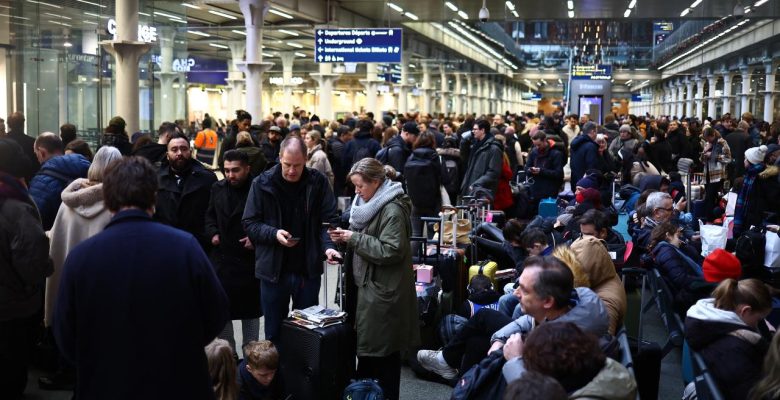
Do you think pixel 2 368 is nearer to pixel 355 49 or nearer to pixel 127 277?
pixel 127 277

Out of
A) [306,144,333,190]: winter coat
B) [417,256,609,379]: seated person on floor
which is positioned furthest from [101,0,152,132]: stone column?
[417,256,609,379]: seated person on floor

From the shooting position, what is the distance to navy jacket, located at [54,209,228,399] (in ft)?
10.6

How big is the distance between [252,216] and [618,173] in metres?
10.0

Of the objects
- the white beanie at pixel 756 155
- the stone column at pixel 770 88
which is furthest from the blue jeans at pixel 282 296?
the stone column at pixel 770 88

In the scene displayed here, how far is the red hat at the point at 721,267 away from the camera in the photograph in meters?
5.89

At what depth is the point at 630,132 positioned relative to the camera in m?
16.7

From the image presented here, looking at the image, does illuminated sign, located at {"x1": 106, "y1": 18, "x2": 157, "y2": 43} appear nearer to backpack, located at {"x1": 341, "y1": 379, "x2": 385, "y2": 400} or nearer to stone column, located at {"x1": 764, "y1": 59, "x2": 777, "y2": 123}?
backpack, located at {"x1": 341, "y1": 379, "x2": 385, "y2": 400}

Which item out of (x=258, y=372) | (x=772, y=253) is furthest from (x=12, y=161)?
(x=772, y=253)

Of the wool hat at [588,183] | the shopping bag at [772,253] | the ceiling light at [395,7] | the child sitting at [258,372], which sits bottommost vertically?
the child sitting at [258,372]

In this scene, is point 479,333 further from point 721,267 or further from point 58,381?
point 58,381

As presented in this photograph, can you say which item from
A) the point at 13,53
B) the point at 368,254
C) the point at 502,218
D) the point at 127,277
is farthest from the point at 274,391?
the point at 13,53

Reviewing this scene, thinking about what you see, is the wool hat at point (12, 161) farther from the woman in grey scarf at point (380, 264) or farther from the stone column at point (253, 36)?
the stone column at point (253, 36)

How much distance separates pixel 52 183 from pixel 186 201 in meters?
1.09

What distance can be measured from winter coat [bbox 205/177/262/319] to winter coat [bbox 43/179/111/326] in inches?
30.9
